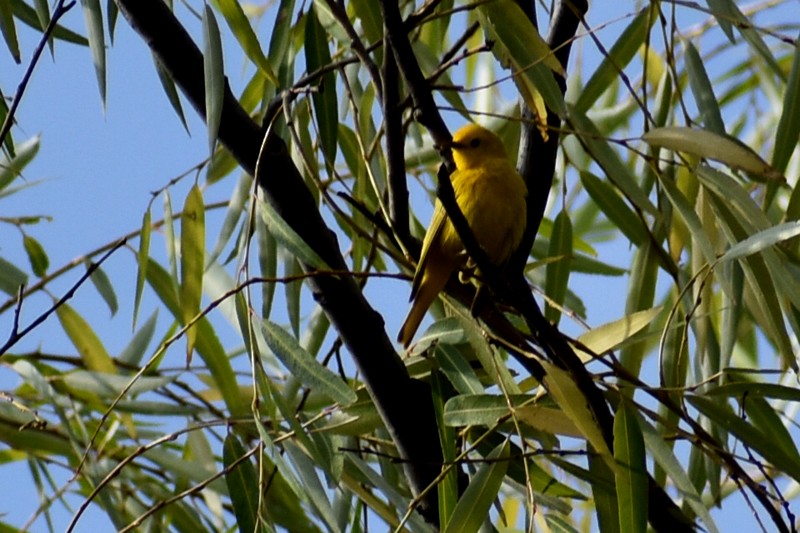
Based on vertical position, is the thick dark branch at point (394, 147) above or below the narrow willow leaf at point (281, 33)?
below

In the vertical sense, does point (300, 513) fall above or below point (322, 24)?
below

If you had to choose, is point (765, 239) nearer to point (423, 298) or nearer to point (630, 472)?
point (630, 472)

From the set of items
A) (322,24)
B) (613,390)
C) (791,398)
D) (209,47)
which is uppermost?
(322,24)

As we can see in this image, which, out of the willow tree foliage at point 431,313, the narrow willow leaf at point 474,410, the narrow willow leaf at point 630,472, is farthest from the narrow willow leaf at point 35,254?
the narrow willow leaf at point 630,472

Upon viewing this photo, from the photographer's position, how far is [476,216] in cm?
232

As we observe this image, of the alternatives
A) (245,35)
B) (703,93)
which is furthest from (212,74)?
(703,93)

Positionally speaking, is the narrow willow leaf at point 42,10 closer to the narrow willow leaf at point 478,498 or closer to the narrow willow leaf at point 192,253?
the narrow willow leaf at point 192,253

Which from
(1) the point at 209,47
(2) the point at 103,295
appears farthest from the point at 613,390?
(2) the point at 103,295

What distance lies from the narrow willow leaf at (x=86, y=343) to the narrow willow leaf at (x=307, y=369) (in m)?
0.72

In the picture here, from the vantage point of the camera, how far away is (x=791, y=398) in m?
1.63

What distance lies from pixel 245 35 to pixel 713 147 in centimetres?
70

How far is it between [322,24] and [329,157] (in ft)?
0.89

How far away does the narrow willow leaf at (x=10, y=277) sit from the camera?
223cm

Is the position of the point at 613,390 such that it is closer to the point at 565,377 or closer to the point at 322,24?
the point at 565,377
